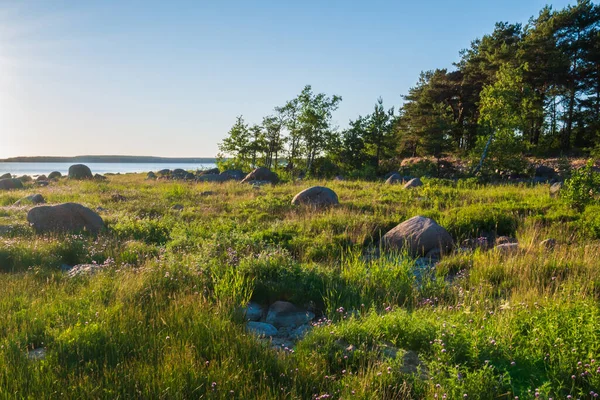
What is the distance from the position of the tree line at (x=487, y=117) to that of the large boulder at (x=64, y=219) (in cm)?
2313

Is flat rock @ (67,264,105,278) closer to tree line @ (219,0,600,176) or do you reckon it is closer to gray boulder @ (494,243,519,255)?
gray boulder @ (494,243,519,255)

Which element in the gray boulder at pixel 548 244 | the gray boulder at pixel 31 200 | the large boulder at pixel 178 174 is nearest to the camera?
the gray boulder at pixel 548 244

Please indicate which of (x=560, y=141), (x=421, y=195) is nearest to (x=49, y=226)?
(x=421, y=195)

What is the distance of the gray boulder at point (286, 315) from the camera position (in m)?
5.46

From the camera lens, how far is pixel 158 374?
11.3ft

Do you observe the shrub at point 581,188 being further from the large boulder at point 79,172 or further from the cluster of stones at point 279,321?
the large boulder at point 79,172

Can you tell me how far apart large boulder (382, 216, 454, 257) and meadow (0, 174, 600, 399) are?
31.0 inches

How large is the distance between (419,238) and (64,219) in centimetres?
927

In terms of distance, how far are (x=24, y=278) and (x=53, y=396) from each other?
12.7ft

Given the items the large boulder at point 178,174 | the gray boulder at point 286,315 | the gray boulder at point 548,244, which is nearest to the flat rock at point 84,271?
the gray boulder at point 286,315

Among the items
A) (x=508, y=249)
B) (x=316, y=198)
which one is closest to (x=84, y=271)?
(x=508, y=249)

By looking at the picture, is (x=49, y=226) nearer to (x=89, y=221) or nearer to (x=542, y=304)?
(x=89, y=221)

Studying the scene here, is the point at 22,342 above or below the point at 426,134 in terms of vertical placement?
below

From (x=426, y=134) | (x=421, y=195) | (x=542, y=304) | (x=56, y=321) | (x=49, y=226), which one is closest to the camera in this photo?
(x=56, y=321)
